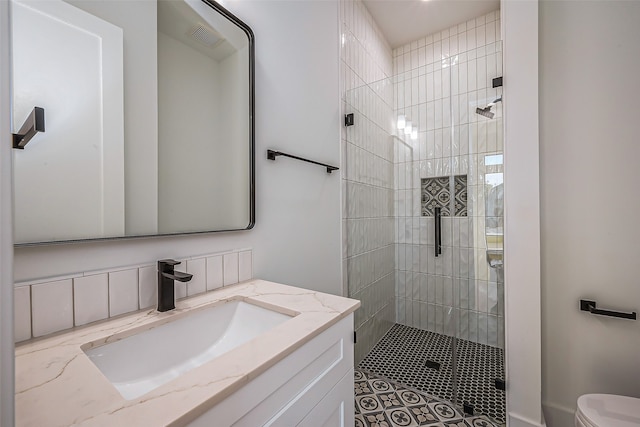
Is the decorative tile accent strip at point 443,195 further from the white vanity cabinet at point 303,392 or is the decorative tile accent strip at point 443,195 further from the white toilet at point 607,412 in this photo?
the white vanity cabinet at point 303,392

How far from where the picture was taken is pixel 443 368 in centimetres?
185

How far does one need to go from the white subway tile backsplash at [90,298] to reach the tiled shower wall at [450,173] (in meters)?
1.77

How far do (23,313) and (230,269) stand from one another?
0.58 m

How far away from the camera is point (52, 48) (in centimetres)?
69

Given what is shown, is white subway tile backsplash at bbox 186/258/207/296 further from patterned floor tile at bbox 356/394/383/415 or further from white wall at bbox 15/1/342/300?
patterned floor tile at bbox 356/394/383/415

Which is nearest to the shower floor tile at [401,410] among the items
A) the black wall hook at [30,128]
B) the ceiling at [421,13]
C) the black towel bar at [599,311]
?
the black towel bar at [599,311]

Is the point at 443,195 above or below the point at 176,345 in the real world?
above

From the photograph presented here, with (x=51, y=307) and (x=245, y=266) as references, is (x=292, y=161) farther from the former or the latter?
(x=51, y=307)

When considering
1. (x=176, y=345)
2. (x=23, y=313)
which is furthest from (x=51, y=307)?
(x=176, y=345)

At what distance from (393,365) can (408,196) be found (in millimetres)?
1263

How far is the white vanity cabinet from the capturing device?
0.53 m

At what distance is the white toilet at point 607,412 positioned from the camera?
1.00m

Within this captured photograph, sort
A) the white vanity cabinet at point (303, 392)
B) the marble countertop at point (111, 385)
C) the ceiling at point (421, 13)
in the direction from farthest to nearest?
the ceiling at point (421, 13) < the white vanity cabinet at point (303, 392) < the marble countertop at point (111, 385)

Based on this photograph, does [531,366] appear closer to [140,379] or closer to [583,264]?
[583,264]
